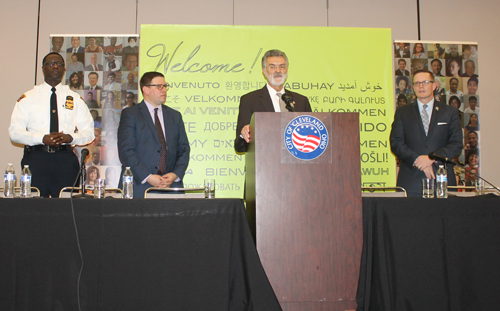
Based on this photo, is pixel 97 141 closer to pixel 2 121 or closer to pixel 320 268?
pixel 2 121

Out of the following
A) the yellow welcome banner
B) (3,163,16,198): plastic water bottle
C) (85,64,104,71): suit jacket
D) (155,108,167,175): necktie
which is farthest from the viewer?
(85,64,104,71): suit jacket

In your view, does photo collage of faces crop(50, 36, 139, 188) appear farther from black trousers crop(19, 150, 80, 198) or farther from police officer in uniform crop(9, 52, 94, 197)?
black trousers crop(19, 150, 80, 198)

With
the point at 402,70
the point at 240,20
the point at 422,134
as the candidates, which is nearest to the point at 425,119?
the point at 422,134

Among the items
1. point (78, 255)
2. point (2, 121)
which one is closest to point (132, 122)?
point (78, 255)

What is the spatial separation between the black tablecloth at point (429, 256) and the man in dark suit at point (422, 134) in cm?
122

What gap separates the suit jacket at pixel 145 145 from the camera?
3254 mm

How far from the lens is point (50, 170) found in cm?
324

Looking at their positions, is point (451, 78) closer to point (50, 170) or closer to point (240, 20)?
point (240, 20)

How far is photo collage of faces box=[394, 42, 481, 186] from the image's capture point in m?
4.61

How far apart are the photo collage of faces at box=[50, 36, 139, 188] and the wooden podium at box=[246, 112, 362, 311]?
2.98 meters

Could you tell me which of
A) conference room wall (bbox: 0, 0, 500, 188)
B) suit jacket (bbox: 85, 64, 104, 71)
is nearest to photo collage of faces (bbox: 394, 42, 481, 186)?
conference room wall (bbox: 0, 0, 500, 188)

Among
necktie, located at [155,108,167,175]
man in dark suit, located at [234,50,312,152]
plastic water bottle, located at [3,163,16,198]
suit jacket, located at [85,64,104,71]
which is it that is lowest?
plastic water bottle, located at [3,163,16,198]

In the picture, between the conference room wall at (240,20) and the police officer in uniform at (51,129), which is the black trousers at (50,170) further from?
the conference room wall at (240,20)

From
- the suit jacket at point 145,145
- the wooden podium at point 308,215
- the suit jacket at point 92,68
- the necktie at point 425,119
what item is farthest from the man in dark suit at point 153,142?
the necktie at point 425,119
